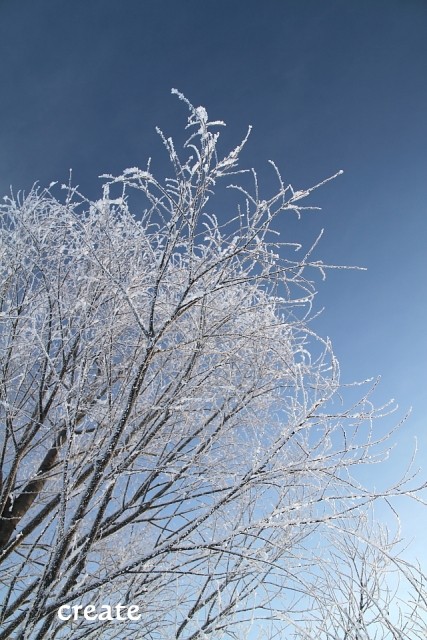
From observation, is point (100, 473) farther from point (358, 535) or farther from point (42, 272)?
point (42, 272)

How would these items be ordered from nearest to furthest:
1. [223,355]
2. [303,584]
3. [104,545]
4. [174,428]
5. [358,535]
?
[358,535]
[303,584]
[223,355]
[174,428]
[104,545]

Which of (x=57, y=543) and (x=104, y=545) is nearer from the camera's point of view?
(x=57, y=543)

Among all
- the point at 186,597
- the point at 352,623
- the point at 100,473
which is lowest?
the point at 352,623

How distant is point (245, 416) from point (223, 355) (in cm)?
61

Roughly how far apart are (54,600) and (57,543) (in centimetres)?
32

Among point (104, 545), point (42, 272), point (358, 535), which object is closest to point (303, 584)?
point (358, 535)

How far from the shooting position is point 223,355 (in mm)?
3301

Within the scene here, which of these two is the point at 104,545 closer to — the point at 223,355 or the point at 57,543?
the point at 57,543

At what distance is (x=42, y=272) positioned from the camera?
3611mm

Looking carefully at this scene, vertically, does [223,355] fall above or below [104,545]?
above

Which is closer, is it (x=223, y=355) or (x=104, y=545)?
(x=223, y=355)

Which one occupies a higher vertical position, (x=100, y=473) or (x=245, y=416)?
(x=245, y=416)

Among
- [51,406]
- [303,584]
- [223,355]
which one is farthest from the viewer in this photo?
[51,406]

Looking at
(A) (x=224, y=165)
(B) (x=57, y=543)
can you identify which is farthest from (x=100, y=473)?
(A) (x=224, y=165)
